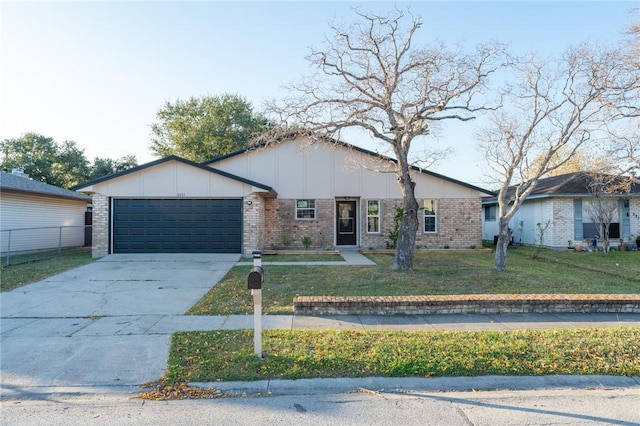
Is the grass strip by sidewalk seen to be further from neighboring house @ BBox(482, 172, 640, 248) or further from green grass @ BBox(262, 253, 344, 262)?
neighboring house @ BBox(482, 172, 640, 248)

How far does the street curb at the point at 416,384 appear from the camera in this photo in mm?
3959

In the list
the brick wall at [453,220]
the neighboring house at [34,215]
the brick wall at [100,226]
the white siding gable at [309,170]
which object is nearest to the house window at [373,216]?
the white siding gable at [309,170]

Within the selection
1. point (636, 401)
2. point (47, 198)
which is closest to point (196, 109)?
point (47, 198)

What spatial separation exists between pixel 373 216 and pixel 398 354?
13.4m

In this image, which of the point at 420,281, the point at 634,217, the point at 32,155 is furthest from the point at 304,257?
the point at 32,155

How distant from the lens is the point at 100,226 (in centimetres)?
1462

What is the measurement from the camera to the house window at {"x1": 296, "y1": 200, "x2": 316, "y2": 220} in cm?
1758

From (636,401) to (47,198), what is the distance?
2168cm

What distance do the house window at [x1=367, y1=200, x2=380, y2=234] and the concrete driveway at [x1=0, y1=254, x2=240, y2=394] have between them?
8.17 m

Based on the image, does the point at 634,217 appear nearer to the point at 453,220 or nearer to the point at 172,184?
the point at 453,220

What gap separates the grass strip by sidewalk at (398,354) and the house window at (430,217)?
12585 mm

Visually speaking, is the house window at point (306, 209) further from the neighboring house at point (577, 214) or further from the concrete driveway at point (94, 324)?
the neighboring house at point (577, 214)

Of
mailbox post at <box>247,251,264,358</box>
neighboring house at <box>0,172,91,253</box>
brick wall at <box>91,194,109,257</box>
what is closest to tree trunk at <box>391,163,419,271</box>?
mailbox post at <box>247,251,264,358</box>

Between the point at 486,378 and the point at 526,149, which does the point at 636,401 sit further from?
the point at 526,149
